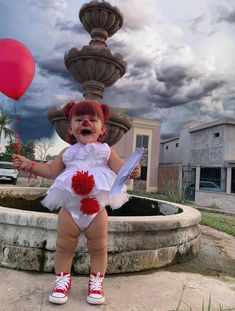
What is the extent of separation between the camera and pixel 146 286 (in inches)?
100

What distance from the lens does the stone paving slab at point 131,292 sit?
2094mm

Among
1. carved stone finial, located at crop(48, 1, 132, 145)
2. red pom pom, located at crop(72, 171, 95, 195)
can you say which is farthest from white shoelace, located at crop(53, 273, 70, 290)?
carved stone finial, located at crop(48, 1, 132, 145)

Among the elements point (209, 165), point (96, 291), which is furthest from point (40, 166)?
point (209, 165)

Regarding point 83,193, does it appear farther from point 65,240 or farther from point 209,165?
point 209,165

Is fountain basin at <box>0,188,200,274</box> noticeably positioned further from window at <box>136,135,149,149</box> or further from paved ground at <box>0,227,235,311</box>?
window at <box>136,135,149,149</box>

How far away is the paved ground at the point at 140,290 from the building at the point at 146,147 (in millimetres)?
23726

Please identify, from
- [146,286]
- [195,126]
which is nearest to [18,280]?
[146,286]

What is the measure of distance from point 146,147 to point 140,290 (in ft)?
82.4

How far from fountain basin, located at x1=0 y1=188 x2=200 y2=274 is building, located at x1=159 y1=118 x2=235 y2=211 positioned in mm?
14730

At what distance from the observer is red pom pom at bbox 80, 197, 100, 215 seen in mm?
2186

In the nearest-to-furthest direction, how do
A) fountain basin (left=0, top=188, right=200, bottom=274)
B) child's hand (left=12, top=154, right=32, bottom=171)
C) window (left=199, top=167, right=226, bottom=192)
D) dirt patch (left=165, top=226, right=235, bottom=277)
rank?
1. child's hand (left=12, top=154, right=32, bottom=171)
2. fountain basin (left=0, top=188, right=200, bottom=274)
3. dirt patch (left=165, top=226, right=235, bottom=277)
4. window (left=199, top=167, right=226, bottom=192)

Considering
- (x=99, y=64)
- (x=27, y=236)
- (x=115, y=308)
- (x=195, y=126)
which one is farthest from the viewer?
(x=195, y=126)

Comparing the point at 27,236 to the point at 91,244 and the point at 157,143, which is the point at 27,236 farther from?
the point at 157,143

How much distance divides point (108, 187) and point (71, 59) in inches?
142
